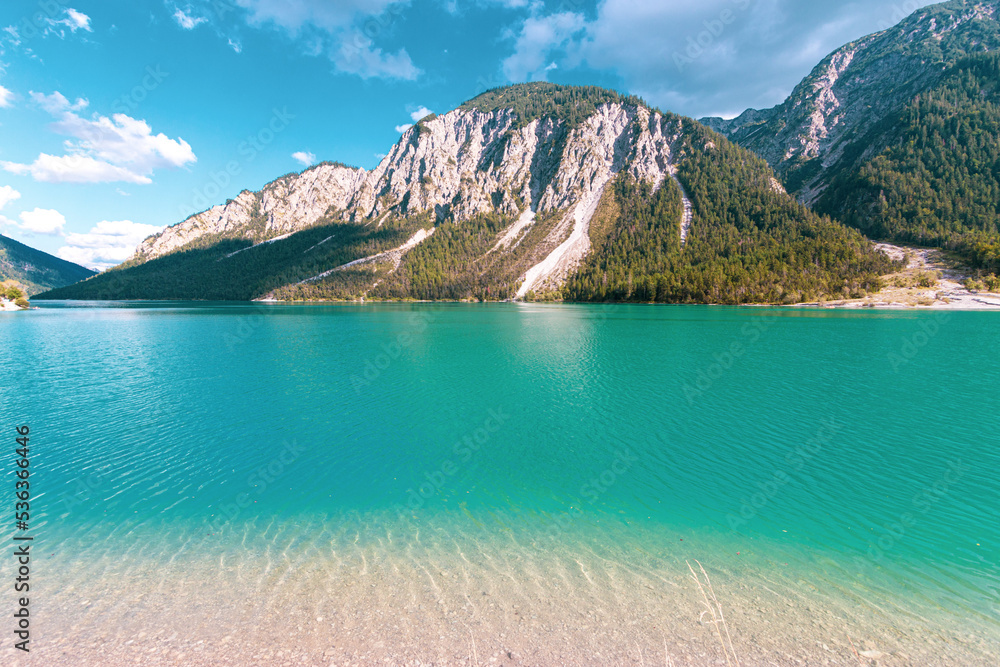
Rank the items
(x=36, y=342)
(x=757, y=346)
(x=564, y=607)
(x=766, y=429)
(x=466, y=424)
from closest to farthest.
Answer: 1. (x=564, y=607)
2. (x=766, y=429)
3. (x=466, y=424)
4. (x=757, y=346)
5. (x=36, y=342)

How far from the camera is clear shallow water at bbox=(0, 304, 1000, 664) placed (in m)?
9.52

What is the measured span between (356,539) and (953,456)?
2760cm

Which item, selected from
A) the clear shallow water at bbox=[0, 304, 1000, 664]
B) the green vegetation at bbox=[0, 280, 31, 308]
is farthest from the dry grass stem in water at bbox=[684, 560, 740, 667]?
the green vegetation at bbox=[0, 280, 31, 308]

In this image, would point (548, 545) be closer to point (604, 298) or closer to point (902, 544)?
point (902, 544)

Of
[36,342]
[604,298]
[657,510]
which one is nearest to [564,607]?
[657,510]

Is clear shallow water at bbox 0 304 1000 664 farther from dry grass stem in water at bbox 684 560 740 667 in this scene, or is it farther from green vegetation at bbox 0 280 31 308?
green vegetation at bbox 0 280 31 308

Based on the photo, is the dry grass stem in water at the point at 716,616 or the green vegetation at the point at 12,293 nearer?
the dry grass stem in water at the point at 716,616

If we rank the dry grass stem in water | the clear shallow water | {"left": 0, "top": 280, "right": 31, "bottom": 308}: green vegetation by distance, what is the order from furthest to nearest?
{"left": 0, "top": 280, "right": 31, "bottom": 308}: green vegetation, the clear shallow water, the dry grass stem in water

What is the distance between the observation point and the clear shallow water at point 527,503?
9.52 m

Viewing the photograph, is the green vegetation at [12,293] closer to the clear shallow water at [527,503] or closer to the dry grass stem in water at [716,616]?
the clear shallow water at [527,503]

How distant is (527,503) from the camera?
15.2 m

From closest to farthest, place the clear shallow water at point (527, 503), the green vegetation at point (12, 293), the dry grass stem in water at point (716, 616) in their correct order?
1. the dry grass stem in water at point (716, 616)
2. the clear shallow water at point (527, 503)
3. the green vegetation at point (12, 293)

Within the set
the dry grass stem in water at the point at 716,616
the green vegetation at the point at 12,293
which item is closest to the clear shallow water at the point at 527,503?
the dry grass stem in water at the point at 716,616

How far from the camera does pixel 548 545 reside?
12375 mm
